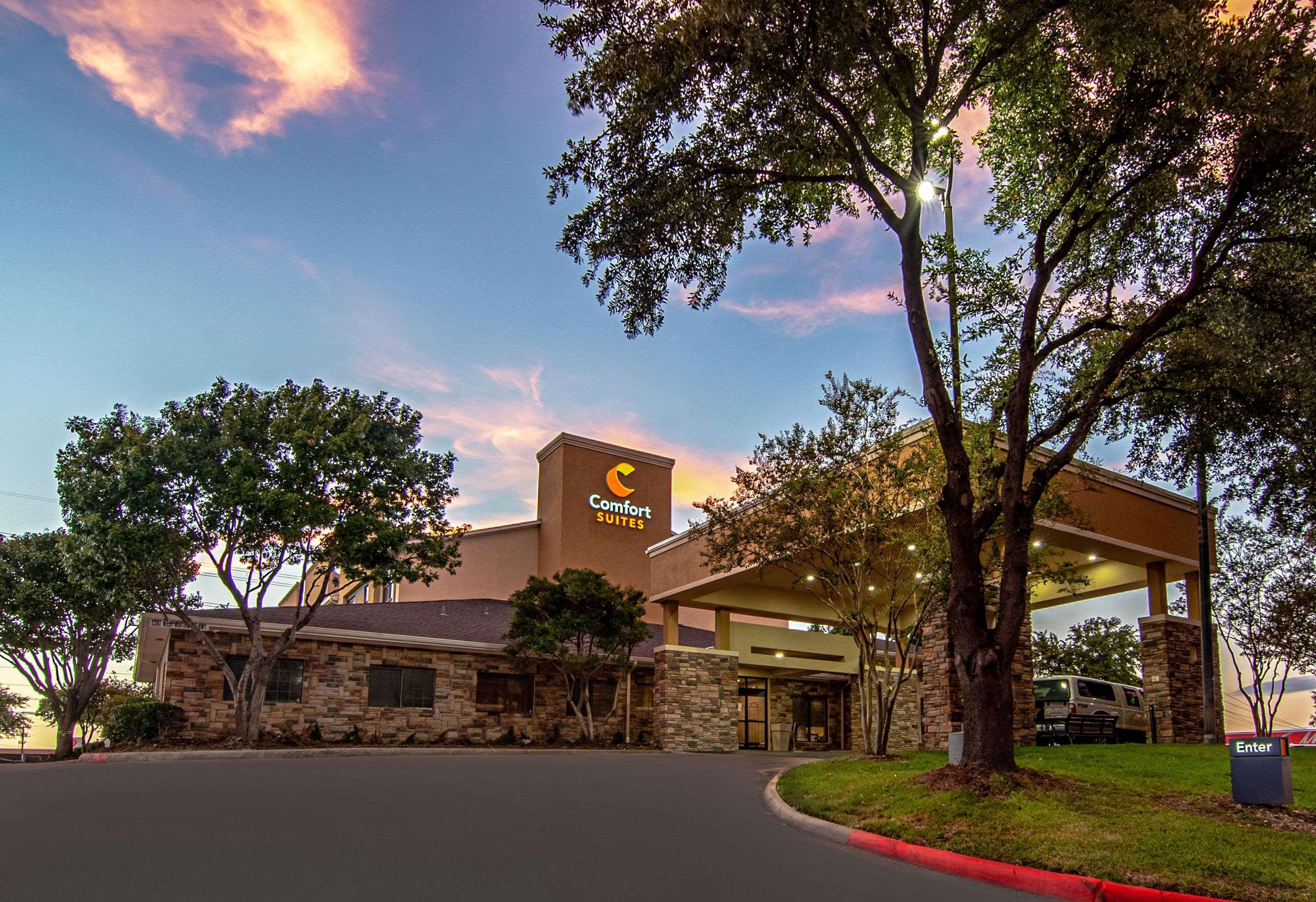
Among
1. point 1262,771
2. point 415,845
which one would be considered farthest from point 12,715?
point 1262,771

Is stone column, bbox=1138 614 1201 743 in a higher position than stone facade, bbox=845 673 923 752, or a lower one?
higher

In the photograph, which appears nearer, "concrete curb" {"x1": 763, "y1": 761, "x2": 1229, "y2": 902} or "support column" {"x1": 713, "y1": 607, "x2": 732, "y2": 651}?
"concrete curb" {"x1": 763, "y1": 761, "x2": 1229, "y2": 902}

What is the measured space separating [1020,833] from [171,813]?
8009mm

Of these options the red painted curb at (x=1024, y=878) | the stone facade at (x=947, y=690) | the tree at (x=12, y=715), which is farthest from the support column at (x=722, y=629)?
the tree at (x=12, y=715)

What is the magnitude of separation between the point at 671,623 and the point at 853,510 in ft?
38.8

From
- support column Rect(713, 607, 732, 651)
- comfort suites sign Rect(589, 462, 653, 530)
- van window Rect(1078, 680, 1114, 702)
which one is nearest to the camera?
van window Rect(1078, 680, 1114, 702)

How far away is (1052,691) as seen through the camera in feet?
74.2

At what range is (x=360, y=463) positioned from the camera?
22.8 m

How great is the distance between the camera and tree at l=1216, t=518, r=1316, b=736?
79.8 feet

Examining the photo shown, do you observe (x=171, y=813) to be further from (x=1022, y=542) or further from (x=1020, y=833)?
(x=1022, y=542)

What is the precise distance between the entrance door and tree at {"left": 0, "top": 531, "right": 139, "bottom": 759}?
67.1 feet

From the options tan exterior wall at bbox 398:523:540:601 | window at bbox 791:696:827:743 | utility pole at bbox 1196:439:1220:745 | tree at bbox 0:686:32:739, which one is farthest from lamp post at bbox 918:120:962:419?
tree at bbox 0:686:32:739

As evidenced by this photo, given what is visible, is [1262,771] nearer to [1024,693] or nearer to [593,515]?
[1024,693]

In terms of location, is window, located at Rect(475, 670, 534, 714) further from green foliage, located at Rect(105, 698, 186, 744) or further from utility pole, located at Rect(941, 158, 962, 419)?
utility pole, located at Rect(941, 158, 962, 419)
